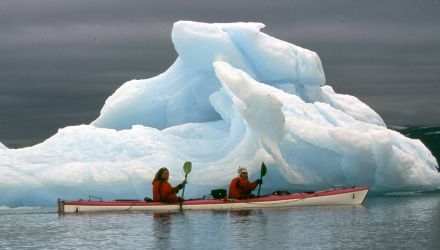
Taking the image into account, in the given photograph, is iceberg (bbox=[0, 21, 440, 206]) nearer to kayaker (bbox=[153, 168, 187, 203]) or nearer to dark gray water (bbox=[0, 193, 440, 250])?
dark gray water (bbox=[0, 193, 440, 250])

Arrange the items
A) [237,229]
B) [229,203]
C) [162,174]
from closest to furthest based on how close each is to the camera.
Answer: [237,229] < [162,174] < [229,203]

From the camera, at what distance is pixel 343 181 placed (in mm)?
32312

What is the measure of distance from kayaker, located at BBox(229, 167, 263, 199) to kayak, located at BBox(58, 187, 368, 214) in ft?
0.60

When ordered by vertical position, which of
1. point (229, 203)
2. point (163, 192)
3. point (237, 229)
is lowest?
point (237, 229)

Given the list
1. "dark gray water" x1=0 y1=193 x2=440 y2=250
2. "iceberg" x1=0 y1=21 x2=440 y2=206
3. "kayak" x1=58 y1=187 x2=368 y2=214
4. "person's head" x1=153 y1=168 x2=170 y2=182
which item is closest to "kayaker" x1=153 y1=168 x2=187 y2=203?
"person's head" x1=153 y1=168 x2=170 y2=182

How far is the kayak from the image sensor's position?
87.1ft

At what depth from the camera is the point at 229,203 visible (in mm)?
26719

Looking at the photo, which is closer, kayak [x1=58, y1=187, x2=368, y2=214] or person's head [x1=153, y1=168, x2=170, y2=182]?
person's head [x1=153, y1=168, x2=170, y2=182]

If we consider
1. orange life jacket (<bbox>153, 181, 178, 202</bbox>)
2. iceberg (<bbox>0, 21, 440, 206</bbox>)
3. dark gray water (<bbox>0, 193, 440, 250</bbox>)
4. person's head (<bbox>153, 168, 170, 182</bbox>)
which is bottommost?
dark gray water (<bbox>0, 193, 440, 250</bbox>)

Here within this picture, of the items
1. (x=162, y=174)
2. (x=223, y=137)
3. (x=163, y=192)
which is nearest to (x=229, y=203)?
(x=163, y=192)

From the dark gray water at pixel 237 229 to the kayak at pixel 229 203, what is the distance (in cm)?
25

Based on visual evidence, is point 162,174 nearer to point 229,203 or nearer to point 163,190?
point 163,190

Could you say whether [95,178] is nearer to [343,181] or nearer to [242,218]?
[242,218]

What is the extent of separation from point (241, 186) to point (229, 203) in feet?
2.16
